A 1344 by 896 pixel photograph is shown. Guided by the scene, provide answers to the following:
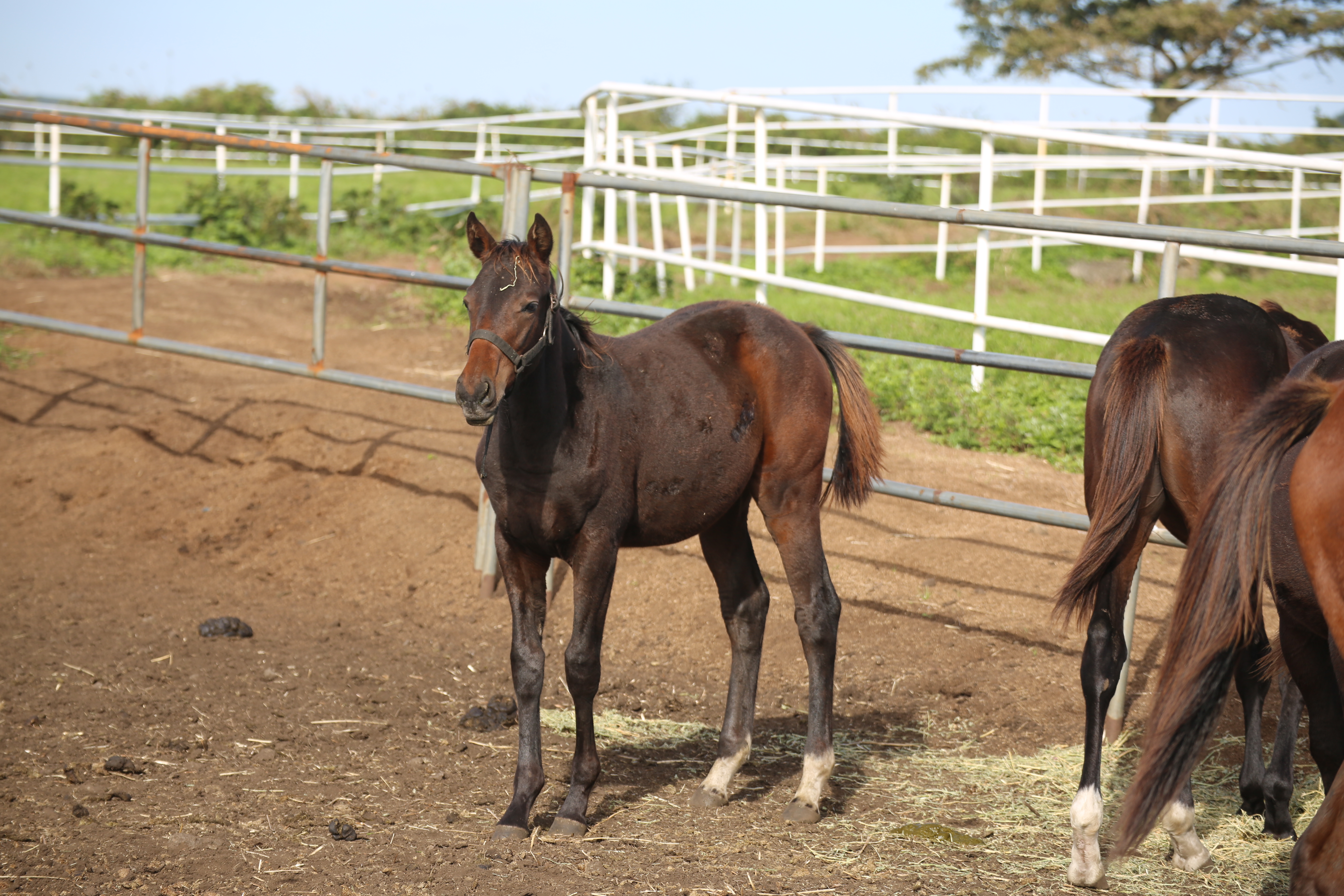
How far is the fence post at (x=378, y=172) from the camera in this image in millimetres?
12883

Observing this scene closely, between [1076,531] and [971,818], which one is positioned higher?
[1076,531]

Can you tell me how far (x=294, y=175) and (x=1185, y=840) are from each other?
1108cm

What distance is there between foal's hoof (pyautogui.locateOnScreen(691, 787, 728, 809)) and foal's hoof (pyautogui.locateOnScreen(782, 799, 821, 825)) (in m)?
0.20

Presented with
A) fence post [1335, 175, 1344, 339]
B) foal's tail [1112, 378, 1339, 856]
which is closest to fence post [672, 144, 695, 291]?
fence post [1335, 175, 1344, 339]

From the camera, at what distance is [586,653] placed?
3.26m

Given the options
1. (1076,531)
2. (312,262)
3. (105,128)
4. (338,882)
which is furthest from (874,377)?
(338,882)

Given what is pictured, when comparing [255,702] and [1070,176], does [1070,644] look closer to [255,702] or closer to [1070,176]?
[255,702]

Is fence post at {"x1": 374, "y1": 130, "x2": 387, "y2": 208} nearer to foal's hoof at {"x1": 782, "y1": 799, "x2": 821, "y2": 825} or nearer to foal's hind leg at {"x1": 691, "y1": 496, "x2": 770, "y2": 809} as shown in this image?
foal's hind leg at {"x1": 691, "y1": 496, "x2": 770, "y2": 809}

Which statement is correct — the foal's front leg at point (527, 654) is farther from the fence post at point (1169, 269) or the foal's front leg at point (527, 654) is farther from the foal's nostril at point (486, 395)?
the fence post at point (1169, 269)

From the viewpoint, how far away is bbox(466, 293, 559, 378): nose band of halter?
2943 millimetres

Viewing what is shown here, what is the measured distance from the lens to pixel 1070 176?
17.9 m

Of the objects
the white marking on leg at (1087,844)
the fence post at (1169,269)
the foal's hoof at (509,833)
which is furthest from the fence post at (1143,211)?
the foal's hoof at (509,833)

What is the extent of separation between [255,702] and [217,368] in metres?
4.44

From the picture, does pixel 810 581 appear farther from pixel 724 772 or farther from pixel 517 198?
pixel 517 198
